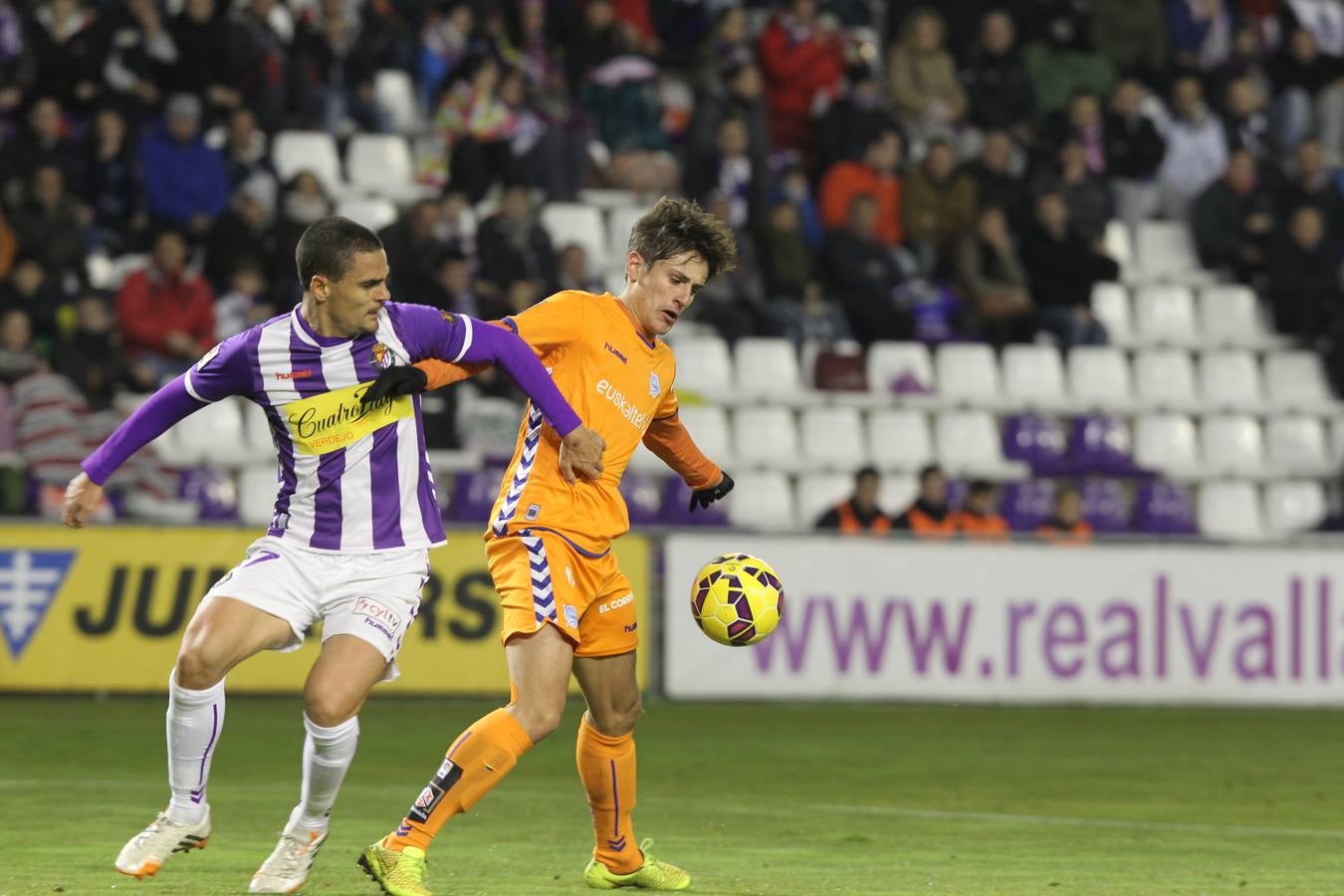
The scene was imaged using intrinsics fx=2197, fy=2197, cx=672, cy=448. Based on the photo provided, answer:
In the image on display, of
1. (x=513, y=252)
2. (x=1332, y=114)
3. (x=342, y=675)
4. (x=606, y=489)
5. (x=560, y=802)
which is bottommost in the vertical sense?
(x=560, y=802)

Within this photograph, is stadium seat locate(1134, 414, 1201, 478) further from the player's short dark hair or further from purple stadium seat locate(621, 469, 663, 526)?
the player's short dark hair

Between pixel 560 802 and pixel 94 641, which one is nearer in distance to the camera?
pixel 560 802

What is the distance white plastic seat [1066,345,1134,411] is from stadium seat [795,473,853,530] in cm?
267

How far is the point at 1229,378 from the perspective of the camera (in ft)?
63.1

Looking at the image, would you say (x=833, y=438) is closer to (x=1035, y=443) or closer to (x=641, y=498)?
(x=1035, y=443)

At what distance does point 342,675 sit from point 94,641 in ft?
26.5

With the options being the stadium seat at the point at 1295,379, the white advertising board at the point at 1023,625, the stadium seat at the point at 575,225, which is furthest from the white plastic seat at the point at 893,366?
the stadium seat at the point at 1295,379

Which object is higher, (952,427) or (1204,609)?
(952,427)

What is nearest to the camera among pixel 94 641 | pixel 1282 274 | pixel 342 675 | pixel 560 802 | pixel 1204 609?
pixel 342 675

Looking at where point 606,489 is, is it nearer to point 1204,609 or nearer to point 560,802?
point 560,802

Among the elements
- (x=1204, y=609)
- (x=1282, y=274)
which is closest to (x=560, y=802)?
(x=1204, y=609)

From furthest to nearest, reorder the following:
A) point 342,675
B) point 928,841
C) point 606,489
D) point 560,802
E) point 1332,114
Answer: point 1332,114
point 560,802
point 928,841
point 606,489
point 342,675

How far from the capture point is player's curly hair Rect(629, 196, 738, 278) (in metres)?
Result: 6.93

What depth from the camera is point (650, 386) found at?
714 centimetres
